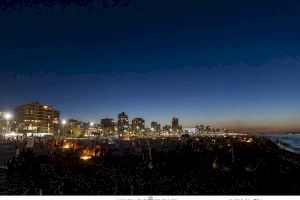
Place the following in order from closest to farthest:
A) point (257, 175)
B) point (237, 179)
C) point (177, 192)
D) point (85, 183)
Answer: point (177, 192)
point (85, 183)
point (237, 179)
point (257, 175)

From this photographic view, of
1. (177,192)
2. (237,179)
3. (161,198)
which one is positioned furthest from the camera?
(237,179)

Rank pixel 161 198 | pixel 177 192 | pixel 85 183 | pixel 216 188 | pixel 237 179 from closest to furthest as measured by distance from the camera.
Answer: pixel 161 198 → pixel 177 192 → pixel 216 188 → pixel 85 183 → pixel 237 179

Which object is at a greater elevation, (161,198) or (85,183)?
(161,198)

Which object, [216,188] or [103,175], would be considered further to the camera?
[103,175]

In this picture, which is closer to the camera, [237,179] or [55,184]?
[55,184]

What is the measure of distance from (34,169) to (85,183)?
12.7 metres

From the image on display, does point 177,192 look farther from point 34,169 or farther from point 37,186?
point 34,169

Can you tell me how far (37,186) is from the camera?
27.9m

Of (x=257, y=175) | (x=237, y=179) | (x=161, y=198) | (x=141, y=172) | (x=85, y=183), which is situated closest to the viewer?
(x=161, y=198)

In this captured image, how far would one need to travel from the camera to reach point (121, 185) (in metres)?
28.0

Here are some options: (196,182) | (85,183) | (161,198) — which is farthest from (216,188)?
(161,198)

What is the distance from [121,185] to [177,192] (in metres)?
5.44

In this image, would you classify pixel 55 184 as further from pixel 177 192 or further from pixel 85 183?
pixel 177 192

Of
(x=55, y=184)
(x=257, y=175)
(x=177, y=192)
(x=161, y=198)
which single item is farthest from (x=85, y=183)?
(x=161, y=198)
